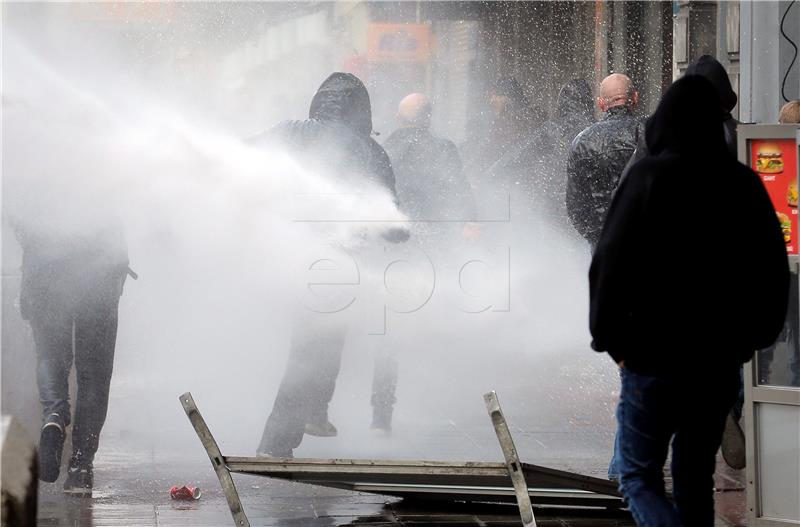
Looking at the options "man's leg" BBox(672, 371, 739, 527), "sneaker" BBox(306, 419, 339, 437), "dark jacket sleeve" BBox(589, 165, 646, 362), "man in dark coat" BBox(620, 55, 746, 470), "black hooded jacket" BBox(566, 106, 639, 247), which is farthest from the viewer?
"sneaker" BBox(306, 419, 339, 437)

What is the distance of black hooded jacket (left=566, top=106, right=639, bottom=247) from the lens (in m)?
7.13

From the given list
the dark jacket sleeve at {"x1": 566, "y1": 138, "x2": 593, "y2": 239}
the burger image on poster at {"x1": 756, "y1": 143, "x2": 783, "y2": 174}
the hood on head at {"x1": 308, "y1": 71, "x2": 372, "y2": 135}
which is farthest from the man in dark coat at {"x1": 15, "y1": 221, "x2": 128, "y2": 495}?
the burger image on poster at {"x1": 756, "y1": 143, "x2": 783, "y2": 174}

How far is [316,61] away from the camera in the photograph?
798 centimetres

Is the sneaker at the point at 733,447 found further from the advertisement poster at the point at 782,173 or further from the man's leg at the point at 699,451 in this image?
the man's leg at the point at 699,451

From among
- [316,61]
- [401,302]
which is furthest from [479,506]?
[316,61]

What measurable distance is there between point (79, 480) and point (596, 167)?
2.98 meters

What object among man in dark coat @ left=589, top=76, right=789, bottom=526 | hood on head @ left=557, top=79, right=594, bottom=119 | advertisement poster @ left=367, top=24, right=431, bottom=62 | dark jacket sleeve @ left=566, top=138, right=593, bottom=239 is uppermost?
advertisement poster @ left=367, top=24, right=431, bottom=62

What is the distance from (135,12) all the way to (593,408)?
3.47m

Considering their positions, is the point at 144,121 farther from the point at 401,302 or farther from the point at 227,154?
the point at 401,302

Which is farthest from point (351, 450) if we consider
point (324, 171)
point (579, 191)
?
point (579, 191)

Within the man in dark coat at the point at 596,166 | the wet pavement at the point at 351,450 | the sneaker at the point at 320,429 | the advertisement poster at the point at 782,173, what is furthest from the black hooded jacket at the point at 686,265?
the sneaker at the point at 320,429

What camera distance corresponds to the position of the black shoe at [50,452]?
250 inches

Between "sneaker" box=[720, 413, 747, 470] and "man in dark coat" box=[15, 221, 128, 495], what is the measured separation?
114 inches

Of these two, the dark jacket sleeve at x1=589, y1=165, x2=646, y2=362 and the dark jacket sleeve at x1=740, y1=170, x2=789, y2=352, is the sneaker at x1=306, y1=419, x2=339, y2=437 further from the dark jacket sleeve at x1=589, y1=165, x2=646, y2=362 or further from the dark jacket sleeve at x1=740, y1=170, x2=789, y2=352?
the dark jacket sleeve at x1=740, y1=170, x2=789, y2=352
